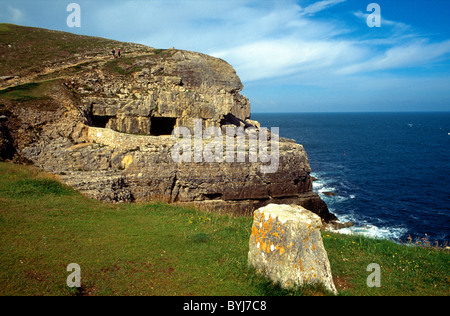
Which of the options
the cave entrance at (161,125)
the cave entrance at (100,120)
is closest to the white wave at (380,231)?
the cave entrance at (161,125)

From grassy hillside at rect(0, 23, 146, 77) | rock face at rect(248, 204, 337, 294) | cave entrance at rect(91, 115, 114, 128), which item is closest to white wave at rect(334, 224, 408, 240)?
rock face at rect(248, 204, 337, 294)

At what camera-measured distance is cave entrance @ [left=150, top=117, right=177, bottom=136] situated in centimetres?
3219

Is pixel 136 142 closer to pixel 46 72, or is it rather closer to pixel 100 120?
pixel 100 120

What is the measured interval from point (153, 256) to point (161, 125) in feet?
83.7

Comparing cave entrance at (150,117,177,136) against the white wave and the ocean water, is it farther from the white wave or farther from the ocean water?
the ocean water

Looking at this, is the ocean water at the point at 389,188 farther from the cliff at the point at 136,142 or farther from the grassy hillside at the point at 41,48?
the grassy hillside at the point at 41,48

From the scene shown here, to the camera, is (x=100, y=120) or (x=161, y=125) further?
(x=161, y=125)

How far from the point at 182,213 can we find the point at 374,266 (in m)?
8.48

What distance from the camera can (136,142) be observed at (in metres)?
23.8

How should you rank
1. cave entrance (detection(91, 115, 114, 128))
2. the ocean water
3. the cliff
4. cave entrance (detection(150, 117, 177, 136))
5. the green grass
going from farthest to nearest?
cave entrance (detection(150, 117, 177, 136)) < cave entrance (detection(91, 115, 114, 128)) < the ocean water < the cliff < the green grass

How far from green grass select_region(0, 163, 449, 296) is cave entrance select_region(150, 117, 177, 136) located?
19.2 metres

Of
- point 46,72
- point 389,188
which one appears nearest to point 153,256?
point 46,72

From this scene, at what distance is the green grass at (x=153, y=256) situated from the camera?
23.9ft
